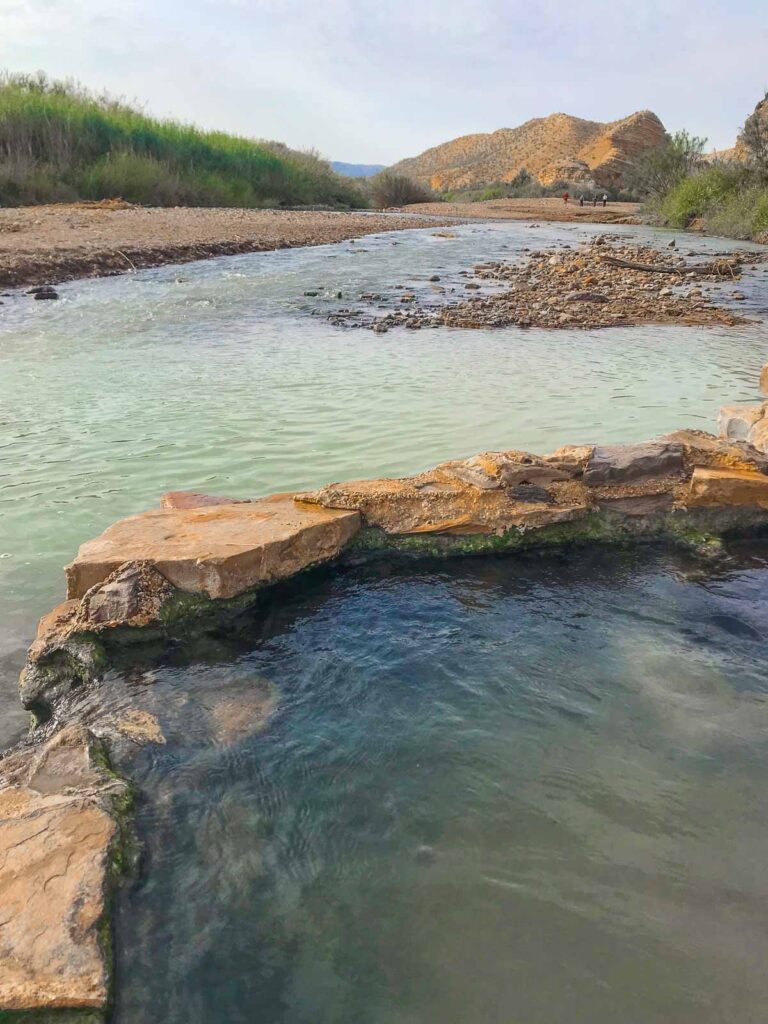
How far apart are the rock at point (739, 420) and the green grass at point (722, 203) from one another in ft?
57.3

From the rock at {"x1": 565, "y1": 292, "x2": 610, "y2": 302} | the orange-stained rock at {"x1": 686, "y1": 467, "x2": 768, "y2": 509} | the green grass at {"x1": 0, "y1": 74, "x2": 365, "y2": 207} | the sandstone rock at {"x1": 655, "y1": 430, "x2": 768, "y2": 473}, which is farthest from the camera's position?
the green grass at {"x1": 0, "y1": 74, "x2": 365, "y2": 207}

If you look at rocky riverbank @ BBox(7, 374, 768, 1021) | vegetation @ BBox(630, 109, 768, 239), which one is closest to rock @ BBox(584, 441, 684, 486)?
rocky riverbank @ BBox(7, 374, 768, 1021)

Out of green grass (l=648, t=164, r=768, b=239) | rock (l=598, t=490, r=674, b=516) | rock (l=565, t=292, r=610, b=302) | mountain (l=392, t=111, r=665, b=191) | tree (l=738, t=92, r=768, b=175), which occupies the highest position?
mountain (l=392, t=111, r=665, b=191)

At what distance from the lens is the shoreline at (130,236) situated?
38.2 feet

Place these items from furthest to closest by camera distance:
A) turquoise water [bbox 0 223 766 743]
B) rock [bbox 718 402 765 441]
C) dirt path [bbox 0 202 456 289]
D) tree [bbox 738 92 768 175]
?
tree [bbox 738 92 768 175]
dirt path [bbox 0 202 456 289]
rock [bbox 718 402 765 441]
turquoise water [bbox 0 223 766 743]

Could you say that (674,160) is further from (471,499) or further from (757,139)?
(471,499)

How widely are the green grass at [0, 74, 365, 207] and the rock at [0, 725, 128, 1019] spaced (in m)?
18.6

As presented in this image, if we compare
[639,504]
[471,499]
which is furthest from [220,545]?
[639,504]

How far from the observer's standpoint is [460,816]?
1.99 metres

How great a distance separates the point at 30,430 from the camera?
5.12 m

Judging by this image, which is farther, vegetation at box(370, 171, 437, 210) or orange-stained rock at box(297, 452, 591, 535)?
vegetation at box(370, 171, 437, 210)

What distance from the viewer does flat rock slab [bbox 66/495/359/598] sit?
2812mm

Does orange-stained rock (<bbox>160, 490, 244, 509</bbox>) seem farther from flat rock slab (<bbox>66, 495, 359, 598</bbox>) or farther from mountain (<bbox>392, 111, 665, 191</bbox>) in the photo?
mountain (<bbox>392, 111, 665, 191</bbox>)

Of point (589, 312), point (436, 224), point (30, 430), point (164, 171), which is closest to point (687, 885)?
point (30, 430)
